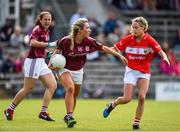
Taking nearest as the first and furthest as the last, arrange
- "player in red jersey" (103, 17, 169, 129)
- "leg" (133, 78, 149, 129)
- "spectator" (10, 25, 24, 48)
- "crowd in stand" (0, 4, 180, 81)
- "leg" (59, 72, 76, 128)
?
"leg" (59, 72, 76, 128) → "leg" (133, 78, 149, 129) → "player in red jersey" (103, 17, 169, 129) → "crowd in stand" (0, 4, 180, 81) → "spectator" (10, 25, 24, 48)

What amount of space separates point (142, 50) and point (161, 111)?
681 cm

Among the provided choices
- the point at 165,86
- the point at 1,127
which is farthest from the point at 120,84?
the point at 1,127

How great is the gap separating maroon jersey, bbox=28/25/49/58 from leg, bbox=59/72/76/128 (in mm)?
1657

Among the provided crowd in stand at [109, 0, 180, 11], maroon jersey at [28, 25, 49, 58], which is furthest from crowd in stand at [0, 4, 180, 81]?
maroon jersey at [28, 25, 49, 58]

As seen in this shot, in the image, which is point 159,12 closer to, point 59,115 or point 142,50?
point 59,115

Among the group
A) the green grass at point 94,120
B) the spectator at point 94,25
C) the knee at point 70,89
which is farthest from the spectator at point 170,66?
the knee at point 70,89

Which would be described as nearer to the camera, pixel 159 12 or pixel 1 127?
pixel 1 127

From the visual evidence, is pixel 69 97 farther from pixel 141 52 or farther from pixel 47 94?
pixel 47 94

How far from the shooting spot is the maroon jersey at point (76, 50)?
1689 cm

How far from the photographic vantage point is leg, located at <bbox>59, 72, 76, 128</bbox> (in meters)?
16.3

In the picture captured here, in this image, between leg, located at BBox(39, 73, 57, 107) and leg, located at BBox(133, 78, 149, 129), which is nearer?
leg, located at BBox(133, 78, 149, 129)

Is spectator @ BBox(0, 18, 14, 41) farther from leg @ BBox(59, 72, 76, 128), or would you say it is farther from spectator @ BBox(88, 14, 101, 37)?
leg @ BBox(59, 72, 76, 128)

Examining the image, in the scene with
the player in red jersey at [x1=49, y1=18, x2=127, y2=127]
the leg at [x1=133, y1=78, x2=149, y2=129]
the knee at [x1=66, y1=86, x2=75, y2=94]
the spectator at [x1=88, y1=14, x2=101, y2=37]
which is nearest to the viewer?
the leg at [x1=133, y1=78, x2=149, y2=129]

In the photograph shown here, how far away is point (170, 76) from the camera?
33.2 meters
